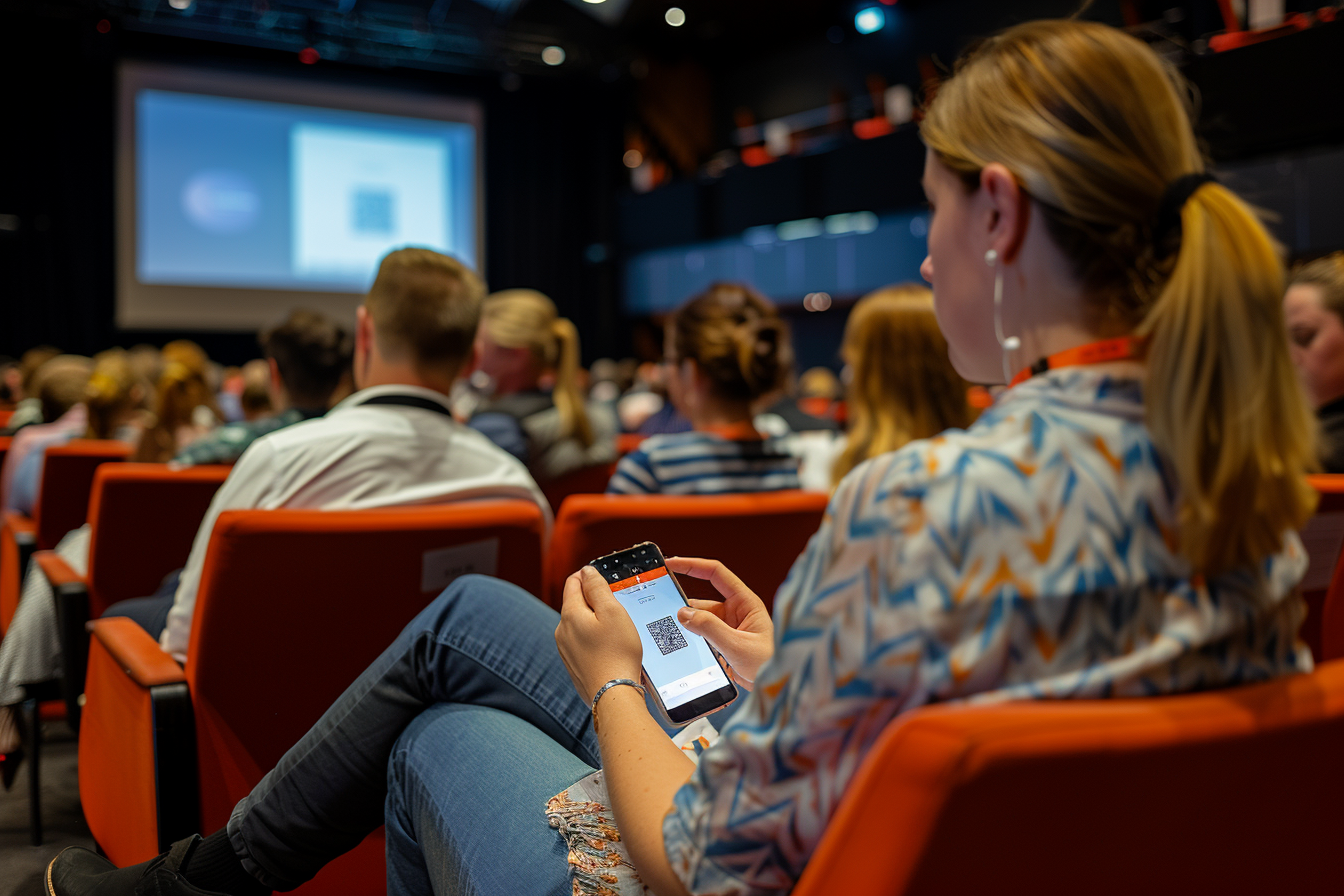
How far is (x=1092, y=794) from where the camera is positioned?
0.56 metres

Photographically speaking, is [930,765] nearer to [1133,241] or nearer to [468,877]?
[1133,241]

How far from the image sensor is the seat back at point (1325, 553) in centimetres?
142

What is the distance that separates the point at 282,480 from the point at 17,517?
6.11 ft

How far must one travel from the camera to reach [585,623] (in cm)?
98

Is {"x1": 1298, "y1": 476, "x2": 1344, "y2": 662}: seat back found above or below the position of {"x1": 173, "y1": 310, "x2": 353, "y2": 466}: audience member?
below

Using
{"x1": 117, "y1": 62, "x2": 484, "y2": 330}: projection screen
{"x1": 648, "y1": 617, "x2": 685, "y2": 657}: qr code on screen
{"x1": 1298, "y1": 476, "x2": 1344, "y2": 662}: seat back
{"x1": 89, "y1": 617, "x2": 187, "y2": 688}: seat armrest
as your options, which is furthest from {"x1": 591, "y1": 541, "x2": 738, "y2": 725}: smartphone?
{"x1": 117, "y1": 62, "x2": 484, "y2": 330}: projection screen

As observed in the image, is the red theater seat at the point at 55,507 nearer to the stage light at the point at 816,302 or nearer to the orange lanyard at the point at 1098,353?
the orange lanyard at the point at 1098,353

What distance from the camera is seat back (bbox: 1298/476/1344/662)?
1.42 m

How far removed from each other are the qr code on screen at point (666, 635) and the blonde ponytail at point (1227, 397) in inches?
22.4

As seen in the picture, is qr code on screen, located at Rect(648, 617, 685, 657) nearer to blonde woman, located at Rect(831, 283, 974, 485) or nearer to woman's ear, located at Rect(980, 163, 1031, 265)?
woman's ear, located at Rect(980, 163, 1031, 265)

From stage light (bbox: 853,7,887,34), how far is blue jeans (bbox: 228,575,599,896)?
9.77 metres

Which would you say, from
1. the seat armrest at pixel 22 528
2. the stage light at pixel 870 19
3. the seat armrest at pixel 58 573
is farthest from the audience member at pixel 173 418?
the stage light at pixel 870 19

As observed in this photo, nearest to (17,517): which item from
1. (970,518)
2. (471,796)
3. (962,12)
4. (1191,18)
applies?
(471,796)

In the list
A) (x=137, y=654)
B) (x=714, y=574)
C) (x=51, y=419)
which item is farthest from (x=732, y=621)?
(x=51, y=419)
